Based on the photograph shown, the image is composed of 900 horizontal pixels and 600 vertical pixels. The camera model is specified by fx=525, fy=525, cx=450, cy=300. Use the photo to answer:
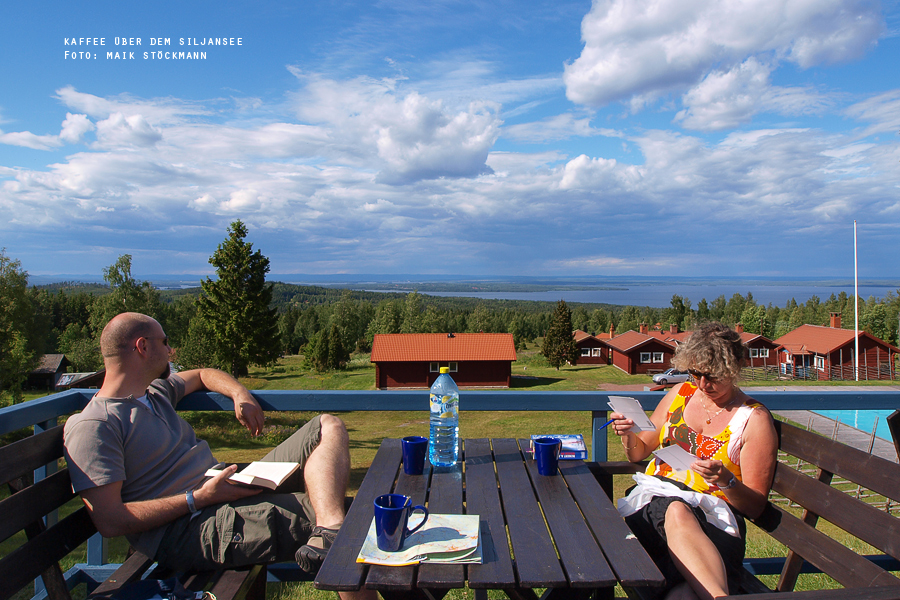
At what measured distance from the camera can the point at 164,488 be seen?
2244mm

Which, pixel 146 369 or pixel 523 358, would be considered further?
pixel 523 358

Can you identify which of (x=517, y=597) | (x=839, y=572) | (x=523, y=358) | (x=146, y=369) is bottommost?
(x=523, y=358)

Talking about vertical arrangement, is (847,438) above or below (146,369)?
below

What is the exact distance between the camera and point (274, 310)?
3356 centimetres

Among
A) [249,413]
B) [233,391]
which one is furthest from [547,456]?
[233,391]

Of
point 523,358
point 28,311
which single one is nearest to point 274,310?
point 28,311

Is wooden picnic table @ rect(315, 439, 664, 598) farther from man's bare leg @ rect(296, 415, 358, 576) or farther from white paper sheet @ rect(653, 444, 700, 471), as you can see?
white paper sheet @ rect(653, 444, 700, 471)

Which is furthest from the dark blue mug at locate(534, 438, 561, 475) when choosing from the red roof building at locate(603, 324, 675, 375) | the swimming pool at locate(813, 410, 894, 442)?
the red roof building at locate(603, 324, 675, 375)

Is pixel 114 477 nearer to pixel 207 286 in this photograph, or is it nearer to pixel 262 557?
pixel 262 557

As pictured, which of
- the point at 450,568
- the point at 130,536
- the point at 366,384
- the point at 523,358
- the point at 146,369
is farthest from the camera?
the point at 523,358

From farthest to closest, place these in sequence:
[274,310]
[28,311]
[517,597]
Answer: [274,310]
[28,311]
[517,597]

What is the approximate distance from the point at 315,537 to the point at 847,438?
22.2 m

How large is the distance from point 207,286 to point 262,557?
32389mm

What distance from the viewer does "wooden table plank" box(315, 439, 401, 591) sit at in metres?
1.44
